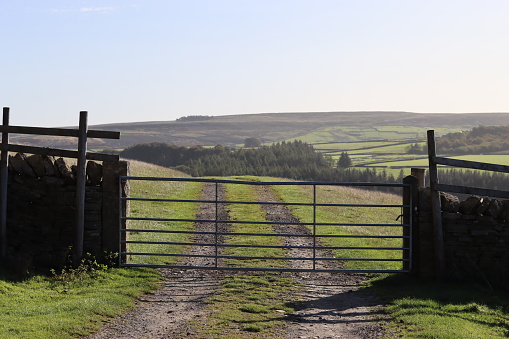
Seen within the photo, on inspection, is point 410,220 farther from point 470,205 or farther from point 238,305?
point 238,305

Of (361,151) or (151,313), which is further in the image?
(361,151)

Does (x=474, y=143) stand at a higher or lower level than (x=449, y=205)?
higher

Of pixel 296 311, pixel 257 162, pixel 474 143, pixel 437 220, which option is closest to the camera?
pixel 296 311

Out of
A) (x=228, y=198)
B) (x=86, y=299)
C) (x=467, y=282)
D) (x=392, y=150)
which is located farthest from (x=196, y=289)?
(x=392, y=150)

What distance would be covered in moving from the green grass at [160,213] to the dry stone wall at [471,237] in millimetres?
5226

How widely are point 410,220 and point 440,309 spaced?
2.46m

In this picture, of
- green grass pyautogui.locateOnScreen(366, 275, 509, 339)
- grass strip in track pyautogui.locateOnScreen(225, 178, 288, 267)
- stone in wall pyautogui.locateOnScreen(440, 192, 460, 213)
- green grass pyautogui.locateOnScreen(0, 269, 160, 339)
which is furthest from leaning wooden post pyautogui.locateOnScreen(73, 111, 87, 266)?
stone in wall pyautogui.locateOnScreen(440, 192, 460, 213)

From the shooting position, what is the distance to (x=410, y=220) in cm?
1201

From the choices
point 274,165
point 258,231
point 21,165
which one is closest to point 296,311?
point 21,165

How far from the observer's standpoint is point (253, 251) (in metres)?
14.8

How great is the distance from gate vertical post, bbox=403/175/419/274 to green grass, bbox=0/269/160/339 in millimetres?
4832

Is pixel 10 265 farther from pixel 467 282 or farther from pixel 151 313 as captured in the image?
pixel 467 282

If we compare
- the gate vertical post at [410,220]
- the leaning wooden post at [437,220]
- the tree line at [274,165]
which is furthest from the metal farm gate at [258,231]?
the tree line at [274,165]

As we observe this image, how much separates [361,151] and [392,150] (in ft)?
22.1
